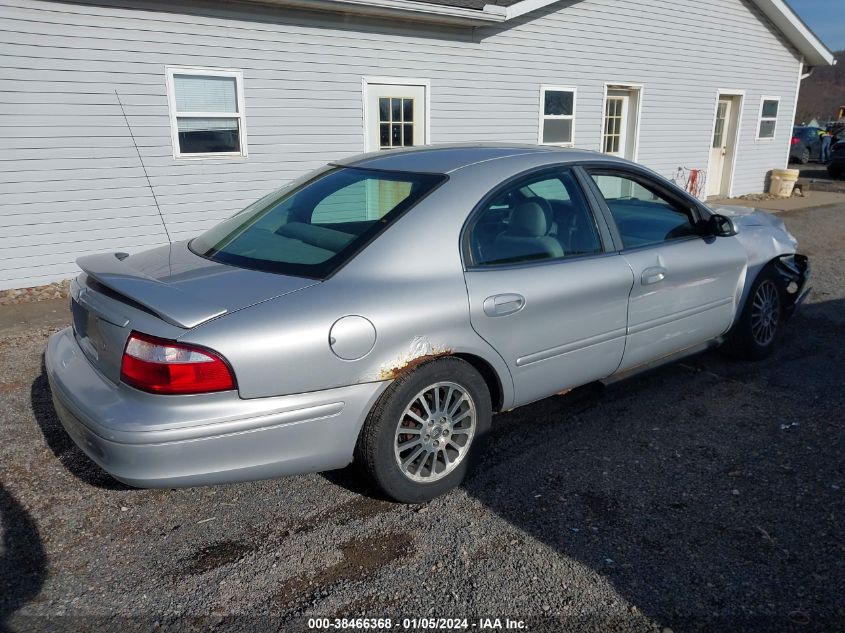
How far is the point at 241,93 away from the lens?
8.28 m

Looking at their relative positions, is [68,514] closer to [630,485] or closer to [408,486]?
[408,486]

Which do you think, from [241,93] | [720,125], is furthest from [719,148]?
[241,93]

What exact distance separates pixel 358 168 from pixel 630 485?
2.20m

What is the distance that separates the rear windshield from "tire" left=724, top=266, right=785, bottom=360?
273 centimetres

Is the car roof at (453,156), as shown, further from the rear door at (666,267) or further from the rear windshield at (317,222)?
the rear door at (666,267)

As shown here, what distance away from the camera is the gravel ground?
2.55 m

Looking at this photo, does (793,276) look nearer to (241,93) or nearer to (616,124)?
(241,93)

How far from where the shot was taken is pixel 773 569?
8.99ft

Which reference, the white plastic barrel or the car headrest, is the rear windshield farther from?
the white plastic barrel

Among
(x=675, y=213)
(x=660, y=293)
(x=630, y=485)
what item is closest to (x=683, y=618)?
(x=630, y=485)

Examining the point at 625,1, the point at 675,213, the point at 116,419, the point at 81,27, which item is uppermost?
the point at 625,1

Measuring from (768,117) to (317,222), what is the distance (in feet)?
52.6

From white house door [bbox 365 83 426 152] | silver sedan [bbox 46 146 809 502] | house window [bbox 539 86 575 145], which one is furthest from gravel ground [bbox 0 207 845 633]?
house window [bbox 539 86 575 145]

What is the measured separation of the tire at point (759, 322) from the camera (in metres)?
4.83
